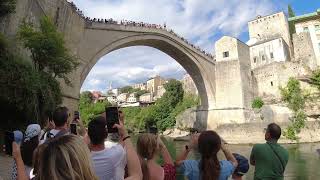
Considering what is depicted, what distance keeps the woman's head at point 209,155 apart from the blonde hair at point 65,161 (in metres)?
1.12

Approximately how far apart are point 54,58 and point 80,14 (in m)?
7.22

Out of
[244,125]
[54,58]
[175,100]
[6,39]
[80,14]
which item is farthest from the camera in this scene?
[175,100]

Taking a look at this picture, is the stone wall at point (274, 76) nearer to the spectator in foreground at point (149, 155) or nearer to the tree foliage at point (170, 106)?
the tree foliage at point (170, 106)

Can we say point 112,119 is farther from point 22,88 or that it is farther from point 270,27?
point 270,27

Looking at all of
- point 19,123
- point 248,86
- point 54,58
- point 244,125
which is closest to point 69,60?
point 54,58

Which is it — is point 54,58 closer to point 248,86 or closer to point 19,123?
point 19,123

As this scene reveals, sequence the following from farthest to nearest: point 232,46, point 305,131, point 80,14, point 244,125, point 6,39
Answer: point 232,46
point 244,125
point 305,131
point 80,14
point 6,39

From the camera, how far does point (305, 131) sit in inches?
A: 1011

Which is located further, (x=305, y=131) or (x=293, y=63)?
(x=293, y=63)

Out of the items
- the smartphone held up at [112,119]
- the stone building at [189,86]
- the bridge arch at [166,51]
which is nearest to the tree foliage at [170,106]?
the stone building at [189,86]

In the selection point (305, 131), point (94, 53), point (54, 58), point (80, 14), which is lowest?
point (305, 131)

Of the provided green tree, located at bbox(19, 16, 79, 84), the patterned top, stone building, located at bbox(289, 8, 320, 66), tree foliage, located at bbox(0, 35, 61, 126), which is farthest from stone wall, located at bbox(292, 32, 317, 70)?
the patterned top

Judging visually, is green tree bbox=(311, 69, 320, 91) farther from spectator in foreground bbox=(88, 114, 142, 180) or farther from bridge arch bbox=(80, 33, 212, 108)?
spectator in foreground bbox=(88, 114, 142, 180)

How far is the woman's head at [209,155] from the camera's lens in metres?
2.39
